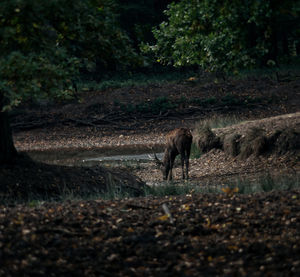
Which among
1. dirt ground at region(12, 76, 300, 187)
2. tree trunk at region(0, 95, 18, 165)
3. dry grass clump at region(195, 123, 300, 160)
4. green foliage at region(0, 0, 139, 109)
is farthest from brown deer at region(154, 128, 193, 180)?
dirt ground at region(12, 76, 300, 187)

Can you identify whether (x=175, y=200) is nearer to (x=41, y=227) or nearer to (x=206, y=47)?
(x=41, y=227)

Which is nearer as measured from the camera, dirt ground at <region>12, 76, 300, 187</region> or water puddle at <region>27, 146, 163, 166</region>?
water puddle at <region>27, 146, 163, 166</region>

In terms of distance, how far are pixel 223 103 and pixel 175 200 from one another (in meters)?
20.4

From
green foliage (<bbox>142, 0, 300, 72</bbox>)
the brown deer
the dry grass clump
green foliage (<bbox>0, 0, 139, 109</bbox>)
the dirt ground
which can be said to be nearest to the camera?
green foliage (<bbox>0, 0, 139, 109</bbox>)

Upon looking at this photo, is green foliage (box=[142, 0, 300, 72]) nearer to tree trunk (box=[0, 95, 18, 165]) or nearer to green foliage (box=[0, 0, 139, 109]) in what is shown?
green foliage (box=[0, 0, 139, 109])

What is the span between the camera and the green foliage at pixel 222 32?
8117 mm

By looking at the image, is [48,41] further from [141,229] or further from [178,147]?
[178,147]

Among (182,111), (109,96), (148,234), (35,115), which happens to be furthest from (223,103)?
(148,234)

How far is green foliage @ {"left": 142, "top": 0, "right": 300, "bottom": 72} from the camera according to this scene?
320 inches

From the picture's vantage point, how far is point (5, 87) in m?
6.47

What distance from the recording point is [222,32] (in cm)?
1041

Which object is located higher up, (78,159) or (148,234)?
(148,234)

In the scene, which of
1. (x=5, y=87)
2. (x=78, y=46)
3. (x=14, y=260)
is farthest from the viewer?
(x=78, y=46)

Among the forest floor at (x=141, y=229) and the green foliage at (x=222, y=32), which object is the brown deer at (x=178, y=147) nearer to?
the forest floor at (x=141, y=229)
